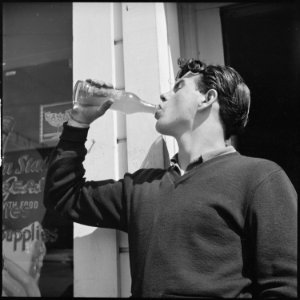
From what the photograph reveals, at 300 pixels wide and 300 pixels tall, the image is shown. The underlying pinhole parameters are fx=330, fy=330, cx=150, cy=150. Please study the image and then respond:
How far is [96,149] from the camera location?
4.79 ft

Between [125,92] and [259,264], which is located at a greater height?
[125,92]

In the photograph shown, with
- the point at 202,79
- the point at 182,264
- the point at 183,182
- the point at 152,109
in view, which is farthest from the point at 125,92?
the point at 182,264

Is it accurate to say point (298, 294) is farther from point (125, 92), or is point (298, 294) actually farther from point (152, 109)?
point (125, 92)

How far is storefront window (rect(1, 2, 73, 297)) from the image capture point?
166 cm

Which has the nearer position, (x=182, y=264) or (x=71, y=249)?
(x=182, y=264)

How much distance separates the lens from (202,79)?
126cm

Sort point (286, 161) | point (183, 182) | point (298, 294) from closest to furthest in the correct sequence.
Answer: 1. point (298, 294)
2. point (183, 182)
3. point (286, 161)

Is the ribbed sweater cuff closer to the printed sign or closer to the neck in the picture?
the neck

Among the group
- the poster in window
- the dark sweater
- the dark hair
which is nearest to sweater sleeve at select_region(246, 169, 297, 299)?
the dark sweater

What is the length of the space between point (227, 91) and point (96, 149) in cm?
61

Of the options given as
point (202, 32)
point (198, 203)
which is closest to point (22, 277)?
point (198, 203)

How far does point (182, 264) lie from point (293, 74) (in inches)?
49.1

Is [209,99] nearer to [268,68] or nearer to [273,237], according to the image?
[273,237]

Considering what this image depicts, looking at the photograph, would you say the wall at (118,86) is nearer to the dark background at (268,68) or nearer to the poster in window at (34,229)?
the poster in window at (34,229)
